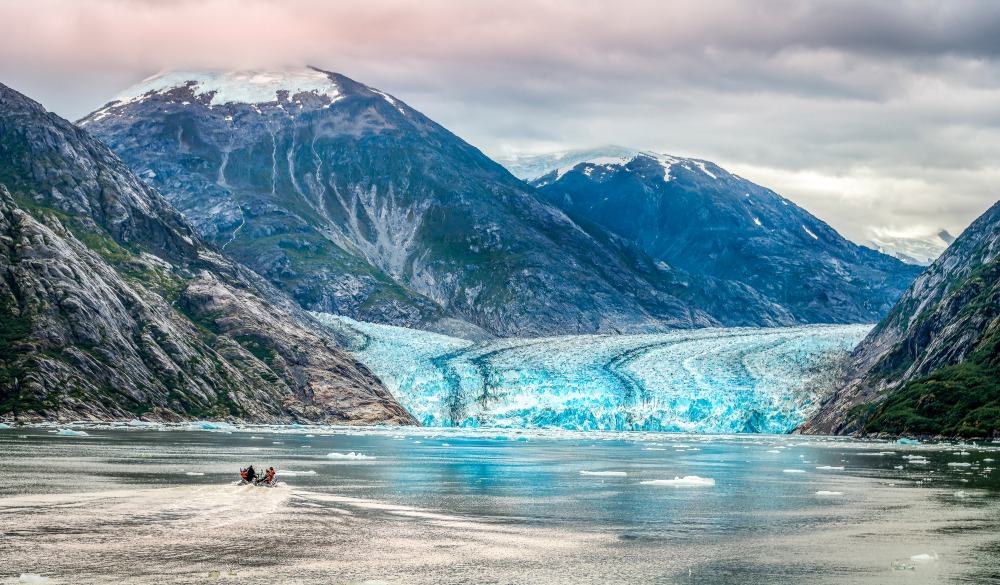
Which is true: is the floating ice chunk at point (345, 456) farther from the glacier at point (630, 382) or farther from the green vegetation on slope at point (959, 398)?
the glacier at point (630, 382)

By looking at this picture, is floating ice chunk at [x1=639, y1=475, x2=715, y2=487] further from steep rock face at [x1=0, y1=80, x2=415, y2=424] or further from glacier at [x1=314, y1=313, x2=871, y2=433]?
glacier at [x1=314, y1=313, x2=871, y2=433]

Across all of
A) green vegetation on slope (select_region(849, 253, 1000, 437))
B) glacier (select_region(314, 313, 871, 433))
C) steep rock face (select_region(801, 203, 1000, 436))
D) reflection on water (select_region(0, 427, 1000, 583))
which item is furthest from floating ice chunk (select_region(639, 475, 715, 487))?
glacier (select_region(314, 313, 871, 433))

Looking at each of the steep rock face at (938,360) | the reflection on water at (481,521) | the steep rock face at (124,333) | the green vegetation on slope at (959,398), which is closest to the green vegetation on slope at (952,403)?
the green vegetation on slope at (959,398)

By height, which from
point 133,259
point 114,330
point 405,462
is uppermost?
point 133,259

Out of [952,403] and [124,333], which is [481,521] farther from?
[124,333]

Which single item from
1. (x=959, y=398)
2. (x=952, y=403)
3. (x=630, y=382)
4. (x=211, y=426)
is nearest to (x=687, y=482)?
(x=959, y=398)

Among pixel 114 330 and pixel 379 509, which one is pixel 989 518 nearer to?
pixel 379 509

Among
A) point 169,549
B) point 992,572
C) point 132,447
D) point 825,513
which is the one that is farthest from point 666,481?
point 132,447

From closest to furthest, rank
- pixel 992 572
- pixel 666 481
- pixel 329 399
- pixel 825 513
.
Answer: pixel 992 572 → pixel 825 513 → pixel 666 481 → pixel 329 399
